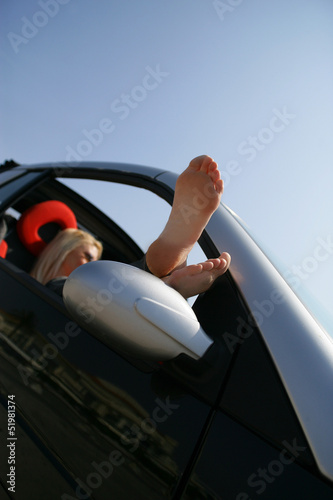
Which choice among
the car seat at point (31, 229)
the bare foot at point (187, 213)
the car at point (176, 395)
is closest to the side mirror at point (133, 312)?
the car at point (176, 395)

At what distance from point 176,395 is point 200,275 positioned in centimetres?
29

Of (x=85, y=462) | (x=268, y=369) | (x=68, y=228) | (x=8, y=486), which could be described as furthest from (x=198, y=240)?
(x=68, y=228)

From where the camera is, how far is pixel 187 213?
1.04m

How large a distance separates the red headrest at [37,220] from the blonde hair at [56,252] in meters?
0.06

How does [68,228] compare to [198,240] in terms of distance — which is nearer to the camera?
[198,240]

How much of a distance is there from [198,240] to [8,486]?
78 centimetres

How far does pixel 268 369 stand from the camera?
2.31 ft

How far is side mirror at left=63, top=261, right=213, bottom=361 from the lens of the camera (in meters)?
0.69

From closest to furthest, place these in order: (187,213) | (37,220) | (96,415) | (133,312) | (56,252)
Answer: (133,312) < (96,415) < (187,213) < (37,220) < (56,252)

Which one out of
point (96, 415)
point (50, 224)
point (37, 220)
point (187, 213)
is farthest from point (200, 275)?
point (50, 224)

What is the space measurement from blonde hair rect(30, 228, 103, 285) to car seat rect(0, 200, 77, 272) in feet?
0.17

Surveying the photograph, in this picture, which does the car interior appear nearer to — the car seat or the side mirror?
the car seat

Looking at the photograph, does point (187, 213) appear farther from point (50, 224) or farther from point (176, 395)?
point (50, 224)

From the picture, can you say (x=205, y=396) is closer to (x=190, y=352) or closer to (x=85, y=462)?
(x=190, y=352)
